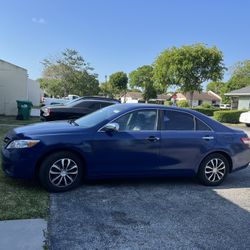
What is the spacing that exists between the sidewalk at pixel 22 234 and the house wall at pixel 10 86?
15.5 m

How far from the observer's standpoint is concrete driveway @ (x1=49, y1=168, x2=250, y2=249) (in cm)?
398

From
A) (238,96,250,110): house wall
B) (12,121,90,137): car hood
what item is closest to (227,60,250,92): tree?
(238,96,250,110): house wall

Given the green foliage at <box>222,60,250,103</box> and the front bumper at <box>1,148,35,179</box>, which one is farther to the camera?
the green foliage at <box>222,60,250,103</box>

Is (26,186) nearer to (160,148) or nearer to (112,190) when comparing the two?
(112,190)

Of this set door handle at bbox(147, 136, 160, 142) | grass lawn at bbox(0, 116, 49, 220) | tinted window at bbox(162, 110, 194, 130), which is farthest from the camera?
tinted window at bbox(162, 110, 194, 130)

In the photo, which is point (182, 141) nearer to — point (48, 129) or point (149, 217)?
point (149, 217)

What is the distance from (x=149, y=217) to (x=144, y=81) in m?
86.0

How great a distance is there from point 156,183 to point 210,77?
119ft

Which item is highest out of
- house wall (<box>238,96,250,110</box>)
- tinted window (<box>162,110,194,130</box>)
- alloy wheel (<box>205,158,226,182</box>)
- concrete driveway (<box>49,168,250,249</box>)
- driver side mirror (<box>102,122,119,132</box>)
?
house wall (<box>238,96,250,110</box>)

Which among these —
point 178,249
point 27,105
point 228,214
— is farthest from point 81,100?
point 178,249

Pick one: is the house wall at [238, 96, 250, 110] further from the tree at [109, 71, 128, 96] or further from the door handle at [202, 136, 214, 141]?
the tree at [109, 71, 128, 96]

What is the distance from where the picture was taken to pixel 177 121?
6367 millimetres

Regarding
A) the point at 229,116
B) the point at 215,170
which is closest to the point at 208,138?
the point at 215,170

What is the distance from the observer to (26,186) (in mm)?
5668
